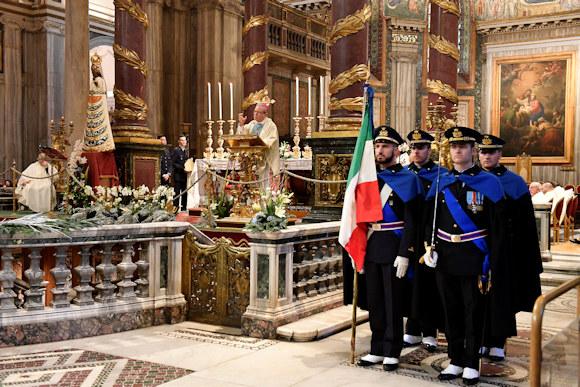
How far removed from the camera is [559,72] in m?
23.1

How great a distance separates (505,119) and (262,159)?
16319 millimetres

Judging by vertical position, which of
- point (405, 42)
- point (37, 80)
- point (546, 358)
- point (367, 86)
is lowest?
point (546, 358)

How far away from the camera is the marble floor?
16.9 ft

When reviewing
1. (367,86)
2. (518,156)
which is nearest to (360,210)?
(367,86)

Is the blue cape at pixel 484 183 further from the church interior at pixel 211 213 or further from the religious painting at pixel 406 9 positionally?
the religious painting at pixel 406 9

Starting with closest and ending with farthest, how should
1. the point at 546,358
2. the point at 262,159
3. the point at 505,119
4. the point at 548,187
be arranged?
the point at 546,358 → the point at 262,159 → the point at 548,187 → the point at 505,119

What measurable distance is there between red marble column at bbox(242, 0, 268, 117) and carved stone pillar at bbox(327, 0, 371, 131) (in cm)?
538

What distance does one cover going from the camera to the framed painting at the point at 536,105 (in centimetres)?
2291

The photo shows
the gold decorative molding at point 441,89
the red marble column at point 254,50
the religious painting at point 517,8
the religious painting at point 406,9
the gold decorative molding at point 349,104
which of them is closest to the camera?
the gold decorative molding at point 349,104

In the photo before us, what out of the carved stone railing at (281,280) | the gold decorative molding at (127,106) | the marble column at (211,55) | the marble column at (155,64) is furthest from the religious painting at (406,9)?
the carved stone railing at (281,280)

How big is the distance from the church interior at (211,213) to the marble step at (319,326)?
0.02 m

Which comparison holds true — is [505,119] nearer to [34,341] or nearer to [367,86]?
[367,86]

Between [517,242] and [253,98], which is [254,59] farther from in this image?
[517,242]

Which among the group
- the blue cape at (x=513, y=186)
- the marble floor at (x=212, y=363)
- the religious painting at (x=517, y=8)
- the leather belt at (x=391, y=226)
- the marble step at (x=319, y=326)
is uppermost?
the religious painting at (x=517, y=8)
